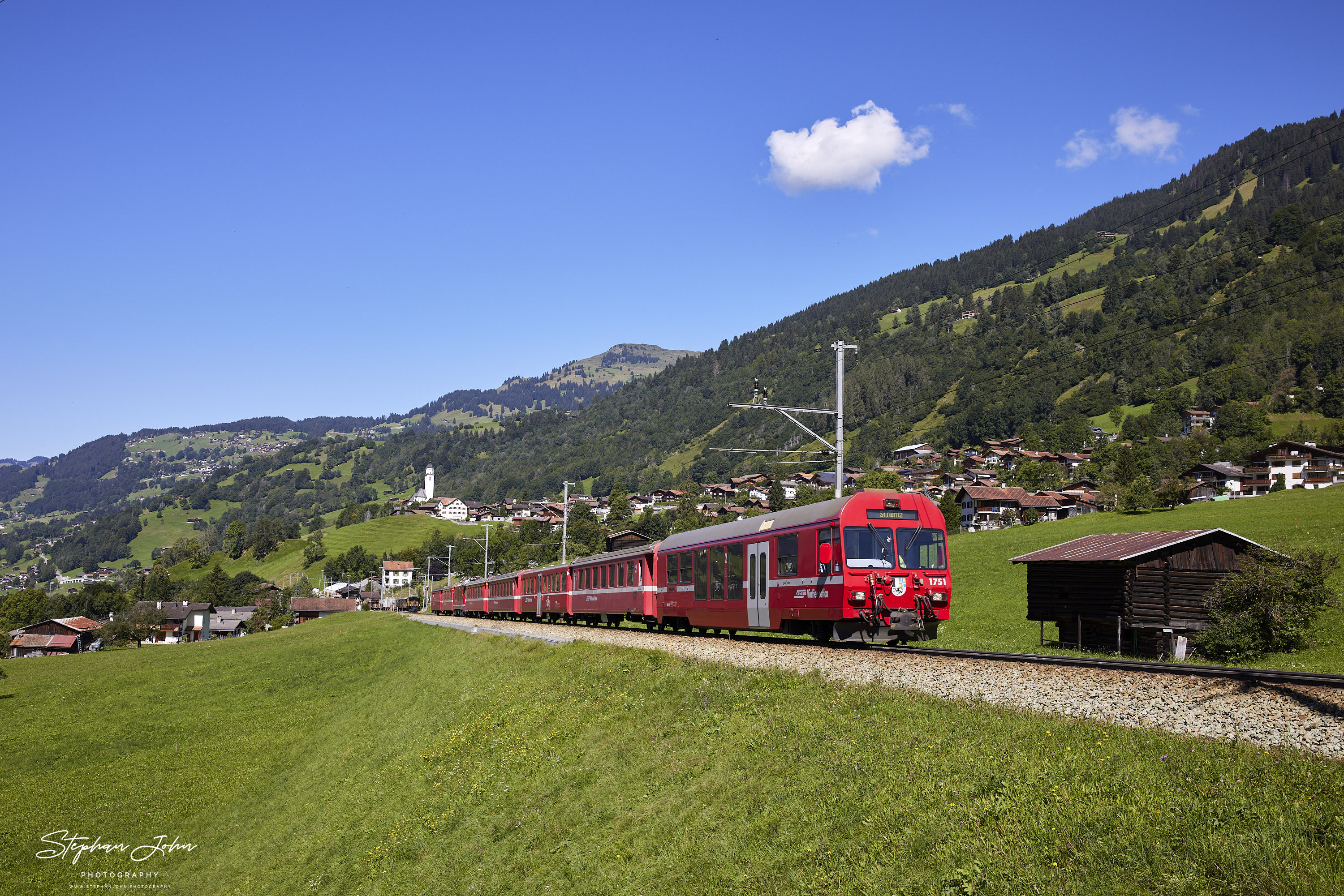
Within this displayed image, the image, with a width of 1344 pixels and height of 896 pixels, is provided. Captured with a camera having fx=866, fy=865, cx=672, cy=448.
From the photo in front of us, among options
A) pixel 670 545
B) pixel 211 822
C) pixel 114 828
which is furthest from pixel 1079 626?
pixel 114 828

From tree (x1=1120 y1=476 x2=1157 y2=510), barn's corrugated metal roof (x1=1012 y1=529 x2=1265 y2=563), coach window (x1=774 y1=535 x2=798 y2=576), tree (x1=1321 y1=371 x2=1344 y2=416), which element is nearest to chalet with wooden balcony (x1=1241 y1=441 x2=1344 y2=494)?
tree (x1=1321 y1=371 x2=1344 y2=416)

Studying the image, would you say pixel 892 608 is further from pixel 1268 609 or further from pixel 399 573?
pixel 399 573

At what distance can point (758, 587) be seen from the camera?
24.2 meters

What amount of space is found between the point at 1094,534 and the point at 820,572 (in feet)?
149

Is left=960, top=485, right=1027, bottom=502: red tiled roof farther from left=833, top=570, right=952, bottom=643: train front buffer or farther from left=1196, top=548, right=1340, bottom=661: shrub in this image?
left=833, top=570, right=952, bottom=643: train front buffer

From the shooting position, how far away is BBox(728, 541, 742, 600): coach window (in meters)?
25.3

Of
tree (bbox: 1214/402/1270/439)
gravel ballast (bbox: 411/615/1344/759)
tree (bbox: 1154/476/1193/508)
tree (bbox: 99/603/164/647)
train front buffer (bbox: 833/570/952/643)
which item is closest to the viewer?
gravel ballast (bbox: 411/615/1344/759)

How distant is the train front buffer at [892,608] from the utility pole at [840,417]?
143 inches

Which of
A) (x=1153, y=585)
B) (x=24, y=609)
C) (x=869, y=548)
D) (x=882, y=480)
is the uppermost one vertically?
(x=882, y=480)

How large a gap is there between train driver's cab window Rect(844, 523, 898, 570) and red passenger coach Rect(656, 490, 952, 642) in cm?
2

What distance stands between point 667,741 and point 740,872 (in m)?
4.69

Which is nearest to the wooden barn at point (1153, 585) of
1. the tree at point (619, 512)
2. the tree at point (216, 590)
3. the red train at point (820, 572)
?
the red train at point (820, 572)

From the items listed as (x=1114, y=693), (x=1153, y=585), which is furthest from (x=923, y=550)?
(x=1153, y=585)

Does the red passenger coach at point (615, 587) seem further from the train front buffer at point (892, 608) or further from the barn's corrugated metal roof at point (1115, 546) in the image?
the barn's corrugated metal roof at point (1115, 546)
